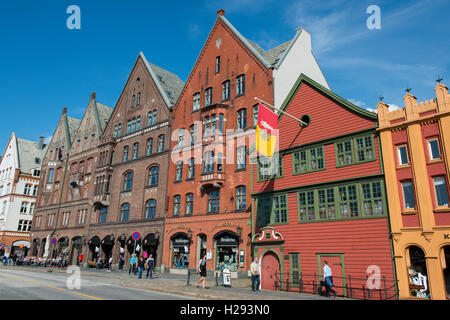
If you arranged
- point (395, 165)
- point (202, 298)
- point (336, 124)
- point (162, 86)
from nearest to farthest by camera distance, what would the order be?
point (202, 298), point (395, 165), point (336, 124), point (162, 86)

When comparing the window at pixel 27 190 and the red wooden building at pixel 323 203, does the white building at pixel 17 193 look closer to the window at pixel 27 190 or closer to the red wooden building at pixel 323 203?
the window at pixel 27 190

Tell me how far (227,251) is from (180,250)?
21.1 feet

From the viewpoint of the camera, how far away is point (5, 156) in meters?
70.9

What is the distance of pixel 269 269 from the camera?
73.8 feet

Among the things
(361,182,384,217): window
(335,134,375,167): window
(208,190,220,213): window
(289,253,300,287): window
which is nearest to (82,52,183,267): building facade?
(208,190,220,213): window

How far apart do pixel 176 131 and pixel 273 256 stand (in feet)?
67.2

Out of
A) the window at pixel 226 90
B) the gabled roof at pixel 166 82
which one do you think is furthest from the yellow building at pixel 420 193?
the gabled roof at pixel 166 82

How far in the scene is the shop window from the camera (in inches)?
639

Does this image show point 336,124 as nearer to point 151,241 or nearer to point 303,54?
point 303,54

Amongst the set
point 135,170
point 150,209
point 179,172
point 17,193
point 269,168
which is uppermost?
point 17,193

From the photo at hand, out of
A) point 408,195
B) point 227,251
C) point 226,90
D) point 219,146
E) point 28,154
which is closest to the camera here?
point 408,195

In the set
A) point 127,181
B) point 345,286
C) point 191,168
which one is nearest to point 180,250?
point 191,168

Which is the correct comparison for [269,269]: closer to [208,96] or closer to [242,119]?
[242,119]
